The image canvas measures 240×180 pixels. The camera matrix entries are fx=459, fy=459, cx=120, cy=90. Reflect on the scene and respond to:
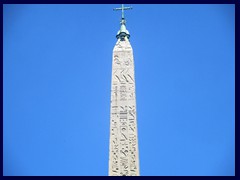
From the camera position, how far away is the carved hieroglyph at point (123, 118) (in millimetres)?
14719

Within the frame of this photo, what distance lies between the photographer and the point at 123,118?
1560 centimetres

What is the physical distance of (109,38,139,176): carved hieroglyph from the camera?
14.7m

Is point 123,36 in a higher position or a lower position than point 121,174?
higher

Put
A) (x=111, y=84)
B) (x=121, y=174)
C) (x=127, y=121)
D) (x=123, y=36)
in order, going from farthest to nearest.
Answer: (x=123, y=36)
(x=111, y=84)
(x=127, y=121)
(x=121, y=174)

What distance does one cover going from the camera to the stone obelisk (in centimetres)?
1472

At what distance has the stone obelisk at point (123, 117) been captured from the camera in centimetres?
1472

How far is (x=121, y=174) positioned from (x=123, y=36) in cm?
644

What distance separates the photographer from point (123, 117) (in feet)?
51.2

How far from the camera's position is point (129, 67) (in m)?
16.9

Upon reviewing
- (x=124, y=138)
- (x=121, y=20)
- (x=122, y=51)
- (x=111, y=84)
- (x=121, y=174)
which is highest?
(x=121, y=20)

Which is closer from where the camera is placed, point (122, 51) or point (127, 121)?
point (127, 121)

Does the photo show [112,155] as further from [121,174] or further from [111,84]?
[111,84]

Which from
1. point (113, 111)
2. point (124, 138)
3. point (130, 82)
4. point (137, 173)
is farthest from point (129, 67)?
point (137, 173)

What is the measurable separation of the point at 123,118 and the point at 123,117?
0.04 metres
